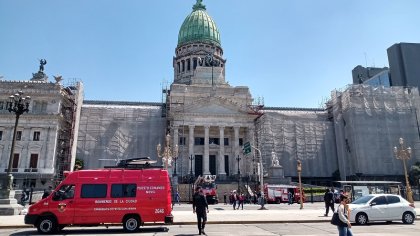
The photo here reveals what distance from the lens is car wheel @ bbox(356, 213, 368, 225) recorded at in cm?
1625

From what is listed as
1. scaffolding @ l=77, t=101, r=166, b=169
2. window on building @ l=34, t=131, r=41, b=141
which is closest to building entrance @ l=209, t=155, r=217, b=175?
scaffolding @ l=77, t=101, r=166, b=169

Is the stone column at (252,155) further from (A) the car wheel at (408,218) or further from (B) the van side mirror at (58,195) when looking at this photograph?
(B) the van side mirror at (58,195)

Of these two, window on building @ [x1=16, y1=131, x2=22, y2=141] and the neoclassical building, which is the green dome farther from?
window on building @ [x1=16, y1=131, x2=22, y2=141]

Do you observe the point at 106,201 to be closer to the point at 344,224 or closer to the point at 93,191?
the point at 93,191

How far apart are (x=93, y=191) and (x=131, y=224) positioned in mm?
2144

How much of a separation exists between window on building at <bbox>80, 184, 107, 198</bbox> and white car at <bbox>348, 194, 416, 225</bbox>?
11572mm

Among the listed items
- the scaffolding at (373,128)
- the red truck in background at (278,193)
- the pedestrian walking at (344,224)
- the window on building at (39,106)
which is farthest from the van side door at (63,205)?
the scaffolding at (373,128)

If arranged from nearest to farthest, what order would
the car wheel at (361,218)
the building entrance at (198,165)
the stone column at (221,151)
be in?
the car wheel at (361,218)
the stone column at (221,151)
the building entrance at (198,165)

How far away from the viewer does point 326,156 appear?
5544cm

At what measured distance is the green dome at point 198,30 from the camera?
227ft

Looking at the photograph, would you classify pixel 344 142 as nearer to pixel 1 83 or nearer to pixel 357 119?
pixel 357 119

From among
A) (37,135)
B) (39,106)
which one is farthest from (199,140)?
(39,106)

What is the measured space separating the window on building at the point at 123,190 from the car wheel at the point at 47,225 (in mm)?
2505

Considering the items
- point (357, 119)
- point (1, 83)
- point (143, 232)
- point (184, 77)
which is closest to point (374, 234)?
point (143, 232)
